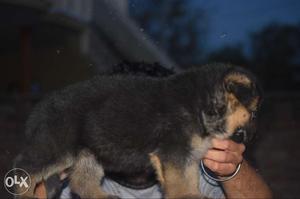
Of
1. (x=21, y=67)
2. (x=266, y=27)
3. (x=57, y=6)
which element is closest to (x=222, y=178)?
(x=57, y=6)

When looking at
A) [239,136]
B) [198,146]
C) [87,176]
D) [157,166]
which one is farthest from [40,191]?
[239,136]

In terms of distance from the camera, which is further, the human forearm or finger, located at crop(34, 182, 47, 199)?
the human forearm

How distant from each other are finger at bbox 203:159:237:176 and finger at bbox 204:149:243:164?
18mm

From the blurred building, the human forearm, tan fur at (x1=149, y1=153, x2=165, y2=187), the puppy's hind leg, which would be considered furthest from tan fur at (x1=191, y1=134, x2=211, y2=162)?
the blurred building

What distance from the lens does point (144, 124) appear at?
1.69m

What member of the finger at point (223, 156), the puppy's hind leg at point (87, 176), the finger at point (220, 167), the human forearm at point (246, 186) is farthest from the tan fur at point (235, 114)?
the human forearm at point (246, 186)

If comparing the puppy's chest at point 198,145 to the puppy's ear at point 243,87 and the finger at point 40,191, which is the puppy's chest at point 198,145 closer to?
the puppy's ear at point 243,87

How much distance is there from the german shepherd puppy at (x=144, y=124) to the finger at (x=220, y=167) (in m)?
0.20

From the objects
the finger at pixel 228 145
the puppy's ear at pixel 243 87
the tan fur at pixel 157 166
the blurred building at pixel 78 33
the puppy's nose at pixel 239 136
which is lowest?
the tan fur at pixel 157 166

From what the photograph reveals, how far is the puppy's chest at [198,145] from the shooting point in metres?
1.66

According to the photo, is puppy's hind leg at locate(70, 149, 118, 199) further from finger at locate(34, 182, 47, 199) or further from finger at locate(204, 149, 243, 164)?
finger at locate(204, 149, 243, 164)

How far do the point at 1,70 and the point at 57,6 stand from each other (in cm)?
79

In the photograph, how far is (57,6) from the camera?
2.37 meters

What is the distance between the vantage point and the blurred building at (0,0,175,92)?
2.32m
